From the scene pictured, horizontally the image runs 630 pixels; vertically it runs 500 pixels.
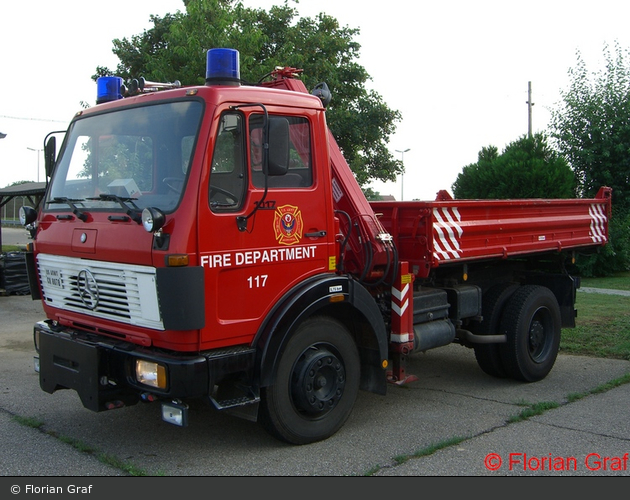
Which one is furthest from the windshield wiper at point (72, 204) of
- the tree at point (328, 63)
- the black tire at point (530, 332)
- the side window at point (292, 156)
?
the tree at point (328, 63)

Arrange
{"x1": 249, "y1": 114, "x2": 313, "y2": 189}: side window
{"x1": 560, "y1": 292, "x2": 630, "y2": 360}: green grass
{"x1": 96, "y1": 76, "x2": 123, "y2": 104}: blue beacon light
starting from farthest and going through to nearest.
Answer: {"x1": 560, "y1": 292, "x2": 630, "y2": 360}: green grass → {"x1": 96, "y1": 76, "x2": 123, "y2": 104}: blue beacon light → {"x1": 249, "y1": 114, "x2": 313, "y2": 189}: side window

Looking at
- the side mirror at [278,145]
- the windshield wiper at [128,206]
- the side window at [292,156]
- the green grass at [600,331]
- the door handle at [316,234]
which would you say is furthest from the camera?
the green grass at [600,331]

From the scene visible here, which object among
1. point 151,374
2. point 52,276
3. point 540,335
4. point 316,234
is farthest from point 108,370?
point 540,335

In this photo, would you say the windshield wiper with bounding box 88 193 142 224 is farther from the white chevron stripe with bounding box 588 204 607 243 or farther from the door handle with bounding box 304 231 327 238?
the white chevron stripe with bounding box 588 204 607 243

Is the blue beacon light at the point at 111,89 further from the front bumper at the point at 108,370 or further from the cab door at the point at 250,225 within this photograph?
the front bumper at the point at 108,370

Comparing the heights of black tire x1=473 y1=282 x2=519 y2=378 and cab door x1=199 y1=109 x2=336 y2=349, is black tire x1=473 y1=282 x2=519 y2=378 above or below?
below

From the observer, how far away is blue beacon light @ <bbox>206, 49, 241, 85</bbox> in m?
4.67

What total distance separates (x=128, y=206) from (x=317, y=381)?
188cm

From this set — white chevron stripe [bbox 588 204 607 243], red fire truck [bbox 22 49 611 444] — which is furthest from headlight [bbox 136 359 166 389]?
white chevron stripe [bbox 588 204 607 243]

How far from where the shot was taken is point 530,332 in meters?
7.16

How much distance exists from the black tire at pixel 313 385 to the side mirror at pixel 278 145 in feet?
3.95

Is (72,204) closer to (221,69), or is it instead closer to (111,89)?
(111,89)

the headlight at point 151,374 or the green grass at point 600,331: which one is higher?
the headlight at point 151,374

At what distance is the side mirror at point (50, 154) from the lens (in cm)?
553
